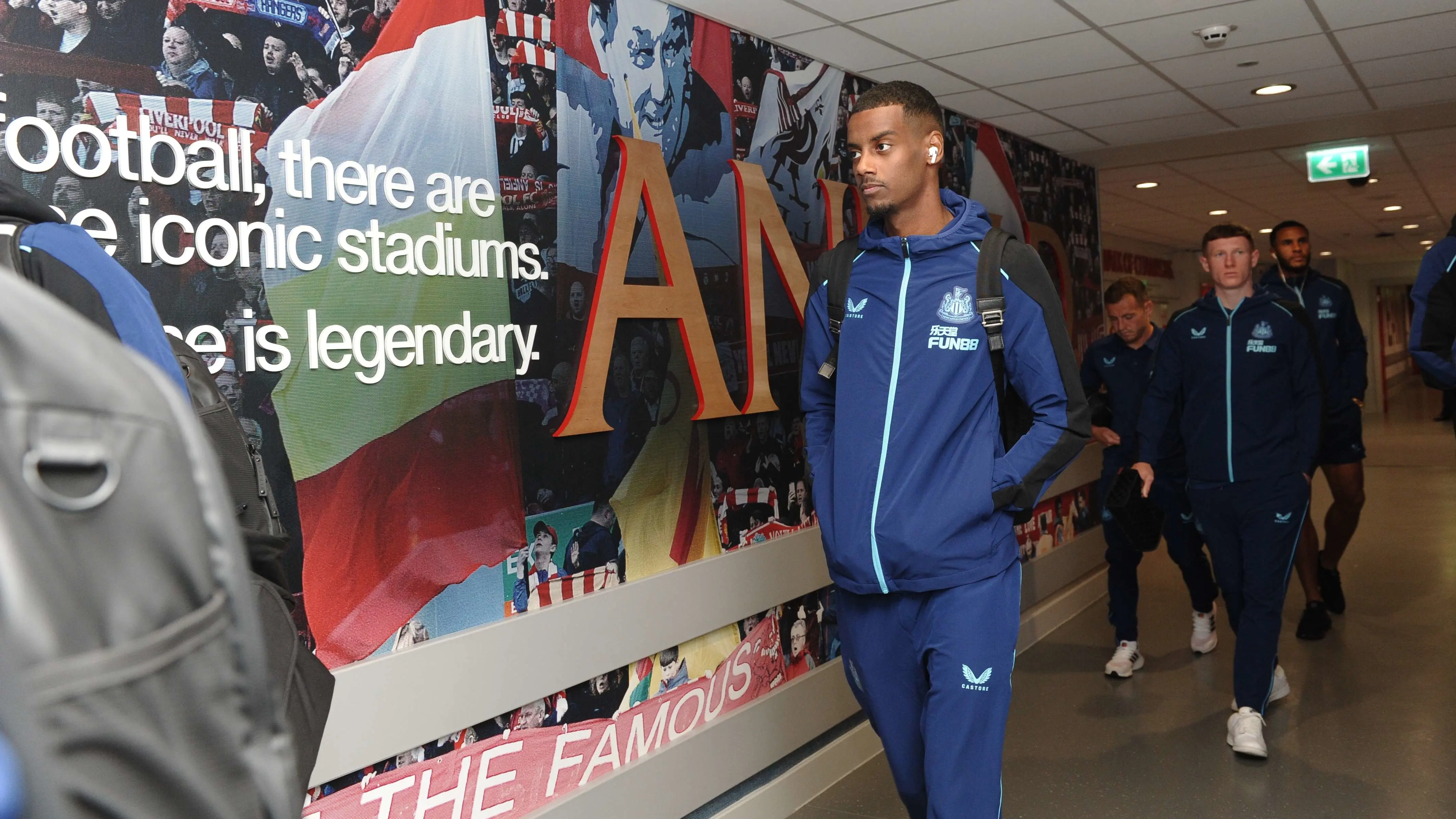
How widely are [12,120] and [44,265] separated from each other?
0.80 meters

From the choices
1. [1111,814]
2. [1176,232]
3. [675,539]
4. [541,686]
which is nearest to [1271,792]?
[1111,814]

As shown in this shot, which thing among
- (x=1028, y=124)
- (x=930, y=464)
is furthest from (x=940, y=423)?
(x=1028, y=124)

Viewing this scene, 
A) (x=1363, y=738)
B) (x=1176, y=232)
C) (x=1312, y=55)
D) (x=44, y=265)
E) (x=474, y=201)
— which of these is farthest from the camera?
(x=1176, y=232)

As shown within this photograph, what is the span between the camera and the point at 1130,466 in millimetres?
5230

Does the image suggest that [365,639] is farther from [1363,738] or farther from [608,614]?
[1363,738]

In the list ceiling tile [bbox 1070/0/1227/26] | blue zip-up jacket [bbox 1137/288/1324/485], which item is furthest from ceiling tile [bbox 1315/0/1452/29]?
blue zip-up jacket [bbox 1137/288/1324/485]

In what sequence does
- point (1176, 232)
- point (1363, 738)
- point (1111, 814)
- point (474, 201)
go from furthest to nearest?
point (1176, 232), point (1363, 738), point (1111, 814), point (474, 201)

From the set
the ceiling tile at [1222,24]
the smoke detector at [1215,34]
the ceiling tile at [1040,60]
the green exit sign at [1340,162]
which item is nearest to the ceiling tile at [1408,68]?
the ceiling tile at [1222,24]

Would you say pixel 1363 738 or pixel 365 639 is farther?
pixel 1363 738

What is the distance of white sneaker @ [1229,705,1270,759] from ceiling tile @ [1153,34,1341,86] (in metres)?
2.61

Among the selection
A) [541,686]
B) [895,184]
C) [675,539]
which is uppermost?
[895,184]

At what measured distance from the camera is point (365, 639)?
94.3 inches

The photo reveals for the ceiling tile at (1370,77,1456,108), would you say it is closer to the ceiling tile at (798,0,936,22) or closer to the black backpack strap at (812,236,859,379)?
the ceiling tile at (798,0,936,22)

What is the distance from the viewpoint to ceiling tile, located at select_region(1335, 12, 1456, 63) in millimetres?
4246
